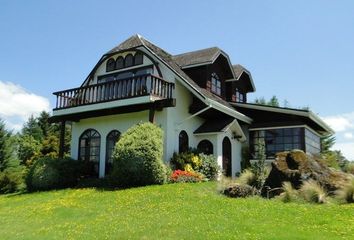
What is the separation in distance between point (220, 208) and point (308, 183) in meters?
3.95

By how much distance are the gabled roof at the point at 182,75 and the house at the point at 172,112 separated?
58mm

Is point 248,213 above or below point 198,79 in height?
below

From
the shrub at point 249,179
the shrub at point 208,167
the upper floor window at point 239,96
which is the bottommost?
the shrub at point 249,179

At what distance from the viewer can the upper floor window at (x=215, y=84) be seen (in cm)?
2506

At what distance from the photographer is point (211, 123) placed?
23.4 m

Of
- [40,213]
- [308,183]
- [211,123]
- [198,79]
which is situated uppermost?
[198,79]

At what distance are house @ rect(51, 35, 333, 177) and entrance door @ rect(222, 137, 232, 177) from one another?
57 millimetres

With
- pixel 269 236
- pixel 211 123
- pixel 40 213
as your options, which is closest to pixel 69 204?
pixel 40 213

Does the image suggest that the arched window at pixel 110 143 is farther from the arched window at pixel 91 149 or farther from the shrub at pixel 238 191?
the shrub at pixel 238 191

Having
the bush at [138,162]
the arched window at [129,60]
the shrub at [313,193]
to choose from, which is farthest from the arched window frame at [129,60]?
the shrub at [313,193]

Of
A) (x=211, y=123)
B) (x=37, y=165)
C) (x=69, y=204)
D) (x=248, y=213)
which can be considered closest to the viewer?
(x=248, y=213)

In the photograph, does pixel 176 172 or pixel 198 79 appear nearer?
pixel 176 172

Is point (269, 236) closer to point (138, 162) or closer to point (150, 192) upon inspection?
point (150, 192)

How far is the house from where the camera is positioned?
20781 mm
